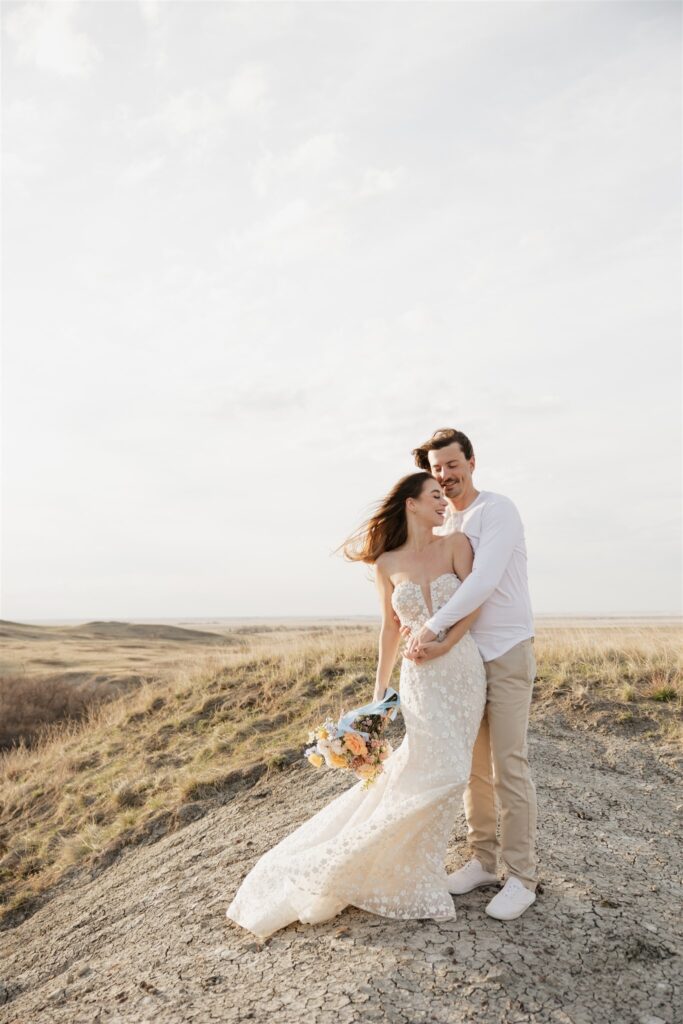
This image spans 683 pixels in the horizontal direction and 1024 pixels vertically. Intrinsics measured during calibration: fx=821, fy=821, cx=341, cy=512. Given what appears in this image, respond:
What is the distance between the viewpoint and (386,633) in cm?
654

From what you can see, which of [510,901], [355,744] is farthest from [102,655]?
[510,901]

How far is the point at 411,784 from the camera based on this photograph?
19.4ft

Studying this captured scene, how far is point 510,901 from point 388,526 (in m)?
2.82

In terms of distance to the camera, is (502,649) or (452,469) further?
(452,469)

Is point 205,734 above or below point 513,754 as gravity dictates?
below

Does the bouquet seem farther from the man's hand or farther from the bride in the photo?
the man's hand

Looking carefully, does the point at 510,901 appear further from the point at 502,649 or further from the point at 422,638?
the point at 422,638

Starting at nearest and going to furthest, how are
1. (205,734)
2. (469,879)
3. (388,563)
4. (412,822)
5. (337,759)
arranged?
(412,822) < (337,759) < (469,879) < (388,563) < (205,734)

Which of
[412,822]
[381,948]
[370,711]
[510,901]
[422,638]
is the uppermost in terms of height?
[422,638]

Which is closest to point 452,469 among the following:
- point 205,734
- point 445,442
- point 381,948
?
point 445,442

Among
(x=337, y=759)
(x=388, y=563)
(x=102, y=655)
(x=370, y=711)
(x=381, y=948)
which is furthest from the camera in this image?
(x=102, y=655)

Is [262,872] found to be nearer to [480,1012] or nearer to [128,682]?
[480,1012]

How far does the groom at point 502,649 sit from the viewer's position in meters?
5.79

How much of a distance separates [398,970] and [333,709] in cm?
864
